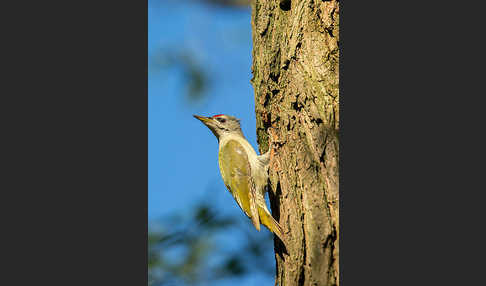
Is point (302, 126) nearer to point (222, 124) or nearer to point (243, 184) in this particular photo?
point (243, 184)

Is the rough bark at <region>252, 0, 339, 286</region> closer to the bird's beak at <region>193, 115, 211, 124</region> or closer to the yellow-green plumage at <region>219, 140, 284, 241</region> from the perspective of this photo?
the yellow-green plumage at <region>219, 140, 284, 241</region>

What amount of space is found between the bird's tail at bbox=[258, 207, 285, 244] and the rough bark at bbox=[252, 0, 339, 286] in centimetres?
5

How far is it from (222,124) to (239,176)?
0.58 meters

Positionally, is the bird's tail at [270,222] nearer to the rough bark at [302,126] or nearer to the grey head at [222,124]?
the rough bark at [302,126]

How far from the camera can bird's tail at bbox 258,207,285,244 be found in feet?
11.0

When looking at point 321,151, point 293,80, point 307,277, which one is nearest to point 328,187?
point 321,151

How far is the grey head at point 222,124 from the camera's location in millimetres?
4129

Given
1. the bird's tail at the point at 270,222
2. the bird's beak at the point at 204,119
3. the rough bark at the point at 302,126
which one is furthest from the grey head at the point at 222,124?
the bird's tail at the point at 270,222

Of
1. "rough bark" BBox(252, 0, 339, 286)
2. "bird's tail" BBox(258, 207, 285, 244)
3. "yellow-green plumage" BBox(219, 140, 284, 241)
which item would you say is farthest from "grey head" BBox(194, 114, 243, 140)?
"bird's tail" BBox(258, 207, 285, 244)

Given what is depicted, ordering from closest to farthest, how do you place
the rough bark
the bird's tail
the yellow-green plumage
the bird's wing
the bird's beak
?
the rough bark, the bird's tail, the yellow-green plumage, the bird's wing, the bird's beak

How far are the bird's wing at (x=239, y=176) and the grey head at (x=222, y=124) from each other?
0.14 metres

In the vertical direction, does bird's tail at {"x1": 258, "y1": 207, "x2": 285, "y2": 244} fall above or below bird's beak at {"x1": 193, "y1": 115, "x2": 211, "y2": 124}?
below

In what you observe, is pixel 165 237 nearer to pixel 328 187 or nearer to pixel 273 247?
pixel 273 247

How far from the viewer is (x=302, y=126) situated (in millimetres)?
3318
